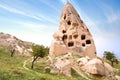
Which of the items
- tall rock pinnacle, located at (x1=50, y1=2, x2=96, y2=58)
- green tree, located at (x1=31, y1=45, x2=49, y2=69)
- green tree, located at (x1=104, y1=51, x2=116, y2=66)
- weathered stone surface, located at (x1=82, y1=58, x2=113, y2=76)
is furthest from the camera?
green tree, located at (x1=104, y1=51, x2=116, y2=66)

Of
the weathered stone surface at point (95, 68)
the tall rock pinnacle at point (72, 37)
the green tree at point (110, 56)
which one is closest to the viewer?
the weathered stone surface at point (95, 68)

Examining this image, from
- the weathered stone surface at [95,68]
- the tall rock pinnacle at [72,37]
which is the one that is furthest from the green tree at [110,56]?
the weathered stone surface at [95,68]

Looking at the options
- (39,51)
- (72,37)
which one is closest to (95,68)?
(39,51)

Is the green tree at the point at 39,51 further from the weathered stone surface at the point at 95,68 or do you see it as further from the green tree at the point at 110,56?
the green tree at the point at 110,56

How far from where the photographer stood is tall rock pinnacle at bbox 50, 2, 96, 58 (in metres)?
79.1

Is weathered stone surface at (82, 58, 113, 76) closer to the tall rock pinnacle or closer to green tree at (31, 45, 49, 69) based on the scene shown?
the tall rock pinnacle

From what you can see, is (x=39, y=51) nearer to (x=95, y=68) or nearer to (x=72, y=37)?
(x=95, y=68)

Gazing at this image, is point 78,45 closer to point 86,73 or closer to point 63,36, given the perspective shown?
point 63,36

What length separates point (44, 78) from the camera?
45.3m

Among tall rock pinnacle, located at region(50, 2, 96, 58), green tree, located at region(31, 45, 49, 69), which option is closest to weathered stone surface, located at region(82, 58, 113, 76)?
tall rock pinnacle, located at region(50, 2, 96, 58)

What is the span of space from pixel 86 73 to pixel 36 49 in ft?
55.9

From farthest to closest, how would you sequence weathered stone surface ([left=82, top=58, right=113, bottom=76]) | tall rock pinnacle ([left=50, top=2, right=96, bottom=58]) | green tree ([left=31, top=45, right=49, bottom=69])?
tall rock pinnacle ([left=50, top=2, right=96, bottom=58]), weathered stone surface ([left=82, top=58, right=113, bottom=76]), green tree ([left=31, top=45, right=49, bottom=69])

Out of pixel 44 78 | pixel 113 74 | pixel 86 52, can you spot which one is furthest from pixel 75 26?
pixel 44 78

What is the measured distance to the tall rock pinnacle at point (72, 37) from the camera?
7906 cm
